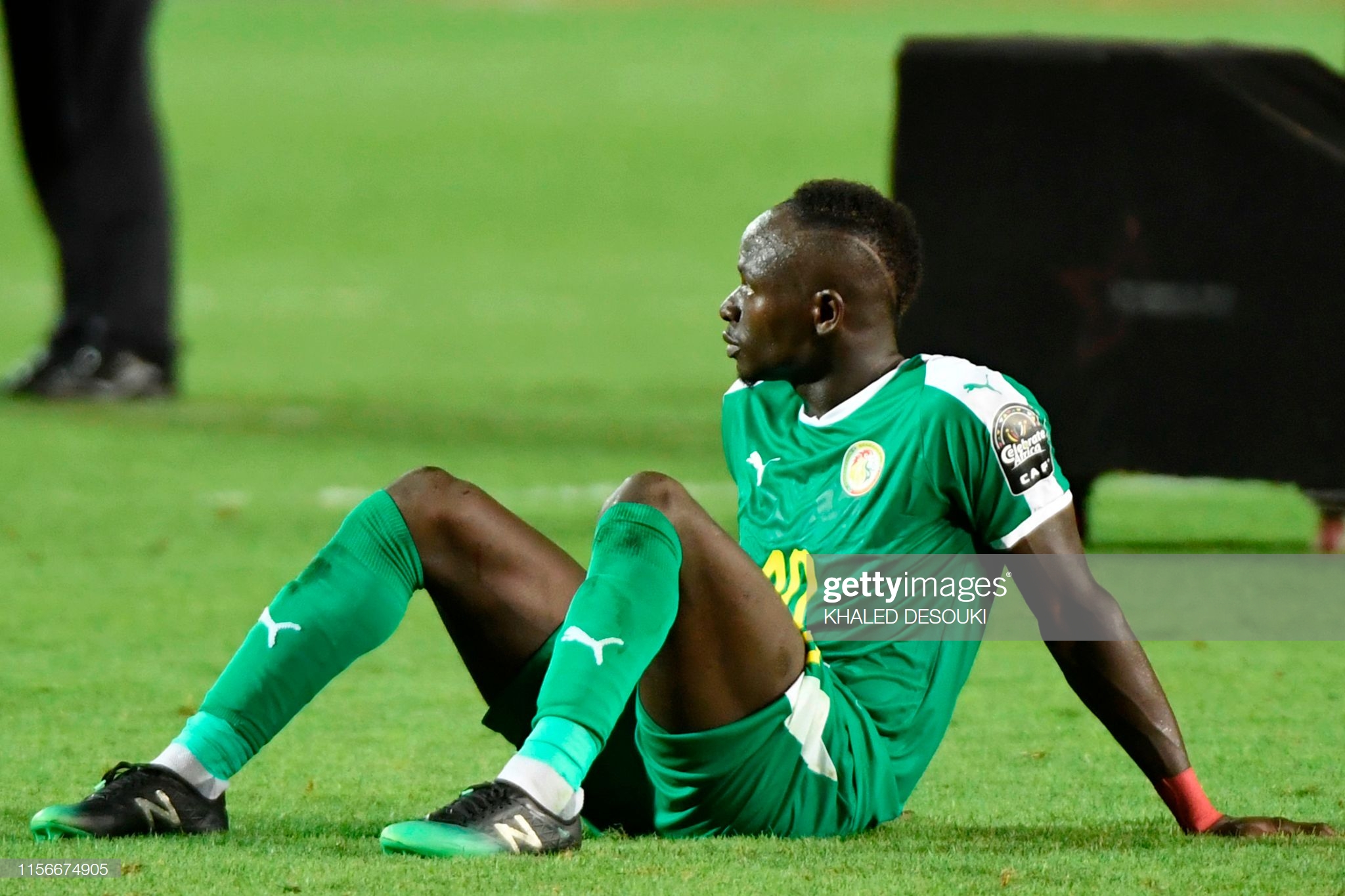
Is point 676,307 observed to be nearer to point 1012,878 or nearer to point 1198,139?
point 1198,139

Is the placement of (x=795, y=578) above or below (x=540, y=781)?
above

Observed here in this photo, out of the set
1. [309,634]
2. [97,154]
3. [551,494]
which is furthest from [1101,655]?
[97,154]

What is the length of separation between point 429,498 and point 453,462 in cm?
594

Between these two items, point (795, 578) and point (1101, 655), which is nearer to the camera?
point (1101, 655)

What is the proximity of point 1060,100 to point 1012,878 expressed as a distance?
436 cm

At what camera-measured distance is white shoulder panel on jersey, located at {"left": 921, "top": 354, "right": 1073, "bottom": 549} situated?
3660mm

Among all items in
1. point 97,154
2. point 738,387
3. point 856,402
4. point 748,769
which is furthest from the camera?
point 97,154

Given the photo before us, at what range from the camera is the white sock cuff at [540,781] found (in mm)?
3490

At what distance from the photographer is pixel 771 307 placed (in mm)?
3814

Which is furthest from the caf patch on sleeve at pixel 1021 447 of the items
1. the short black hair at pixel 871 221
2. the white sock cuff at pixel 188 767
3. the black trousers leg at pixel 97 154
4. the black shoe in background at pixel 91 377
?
the black shoe in background at pixel 91 377

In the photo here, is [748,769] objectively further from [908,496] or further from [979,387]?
[979,387]

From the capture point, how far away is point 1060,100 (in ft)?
24.7

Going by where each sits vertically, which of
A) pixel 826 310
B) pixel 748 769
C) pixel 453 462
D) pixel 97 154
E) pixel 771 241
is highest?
pixel 771 241

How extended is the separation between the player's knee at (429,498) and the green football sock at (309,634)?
0.8 inches
